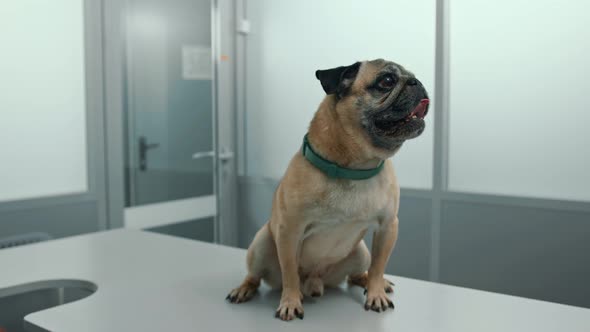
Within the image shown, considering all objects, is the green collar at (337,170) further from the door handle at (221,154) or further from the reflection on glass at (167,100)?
the door handle at (221,154)

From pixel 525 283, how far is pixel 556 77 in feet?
3.15

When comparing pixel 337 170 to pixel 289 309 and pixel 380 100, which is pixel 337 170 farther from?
pixel 289 309

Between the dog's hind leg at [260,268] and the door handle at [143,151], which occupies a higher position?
the door handle at [143,151]

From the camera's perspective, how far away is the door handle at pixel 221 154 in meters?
3.36

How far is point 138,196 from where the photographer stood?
3027 millimetres

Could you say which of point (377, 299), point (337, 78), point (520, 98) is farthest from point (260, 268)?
point (520, 98)

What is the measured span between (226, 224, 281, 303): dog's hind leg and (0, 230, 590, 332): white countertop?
0.03m

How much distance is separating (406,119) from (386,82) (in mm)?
81

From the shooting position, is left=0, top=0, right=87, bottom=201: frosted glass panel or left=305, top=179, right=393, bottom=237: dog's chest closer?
left=305, top=179, right=393, bottom=237: dog's chest

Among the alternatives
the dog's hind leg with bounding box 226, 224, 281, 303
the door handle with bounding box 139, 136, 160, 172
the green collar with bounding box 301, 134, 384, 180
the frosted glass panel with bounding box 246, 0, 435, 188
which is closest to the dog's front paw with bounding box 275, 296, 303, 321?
the dog's hind leg with bounding box 226, 224, 281, 303

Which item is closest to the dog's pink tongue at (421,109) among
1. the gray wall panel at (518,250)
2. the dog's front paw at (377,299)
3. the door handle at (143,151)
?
the dog's front paw at (377,299)

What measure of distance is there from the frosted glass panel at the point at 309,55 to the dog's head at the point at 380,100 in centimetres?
180

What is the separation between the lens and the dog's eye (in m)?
0.96

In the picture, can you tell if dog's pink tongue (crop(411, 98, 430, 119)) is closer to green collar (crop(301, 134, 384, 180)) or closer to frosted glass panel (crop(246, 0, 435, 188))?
green collar (crop(301, 134, 384, 180))
